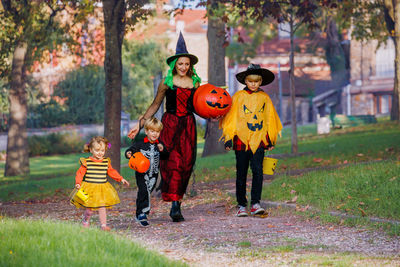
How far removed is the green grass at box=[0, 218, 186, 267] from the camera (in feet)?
18.2

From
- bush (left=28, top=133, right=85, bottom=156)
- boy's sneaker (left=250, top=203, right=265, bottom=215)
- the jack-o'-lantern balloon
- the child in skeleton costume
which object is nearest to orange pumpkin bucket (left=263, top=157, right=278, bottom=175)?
the jack-o'-lantern balloon

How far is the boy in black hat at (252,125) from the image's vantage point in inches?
363

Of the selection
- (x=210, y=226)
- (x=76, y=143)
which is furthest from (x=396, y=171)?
(x=76, y=143)

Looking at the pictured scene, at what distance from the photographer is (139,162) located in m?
8.53

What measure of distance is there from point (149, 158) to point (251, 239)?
6.18 feet

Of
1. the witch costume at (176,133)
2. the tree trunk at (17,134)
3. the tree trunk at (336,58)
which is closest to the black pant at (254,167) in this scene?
the witch costume at (176,133)

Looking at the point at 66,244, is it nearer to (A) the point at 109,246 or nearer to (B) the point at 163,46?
(A) the point at 109,246

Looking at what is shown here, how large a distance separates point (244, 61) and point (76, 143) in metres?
15.8

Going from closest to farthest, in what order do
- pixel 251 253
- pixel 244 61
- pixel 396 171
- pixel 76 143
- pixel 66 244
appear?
1. pixel 66 244
2. pixel 251 253
3. pixel 396 171
4. pixel 76 143
5. pixel 244 61

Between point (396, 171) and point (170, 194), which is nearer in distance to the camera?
point (170, 194)

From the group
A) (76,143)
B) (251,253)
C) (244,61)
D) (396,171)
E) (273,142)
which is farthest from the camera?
(244,61)

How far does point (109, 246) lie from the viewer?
6141 mm

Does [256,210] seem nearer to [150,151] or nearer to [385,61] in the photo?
[150,151]

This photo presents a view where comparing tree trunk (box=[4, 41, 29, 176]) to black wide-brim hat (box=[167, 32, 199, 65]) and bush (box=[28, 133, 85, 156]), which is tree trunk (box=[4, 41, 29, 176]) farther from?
black wide-brim hat (box=[167, 32, 199, 65])
